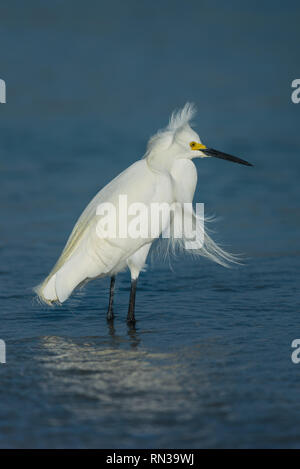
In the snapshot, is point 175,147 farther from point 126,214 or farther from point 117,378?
point 117,378

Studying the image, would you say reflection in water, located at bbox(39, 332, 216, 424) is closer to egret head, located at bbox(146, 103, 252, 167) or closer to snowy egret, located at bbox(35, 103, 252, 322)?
snowy egret, located at bbox(35, 103, 252, 322)

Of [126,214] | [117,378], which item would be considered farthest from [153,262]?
[117,378]

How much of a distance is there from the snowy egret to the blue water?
0.38m

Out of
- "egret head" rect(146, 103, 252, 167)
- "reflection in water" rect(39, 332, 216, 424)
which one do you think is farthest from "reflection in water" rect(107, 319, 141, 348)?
"egret head" rect(146, 103, 252, 167)

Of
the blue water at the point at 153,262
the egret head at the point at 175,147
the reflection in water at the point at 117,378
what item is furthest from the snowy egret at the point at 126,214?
the reflection in water at the point at 117,378

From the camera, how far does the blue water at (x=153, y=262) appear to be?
3.95 metres

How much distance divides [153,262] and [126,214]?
1960mm

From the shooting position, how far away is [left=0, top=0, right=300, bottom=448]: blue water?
3.95 meters

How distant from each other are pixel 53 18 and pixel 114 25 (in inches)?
74.1

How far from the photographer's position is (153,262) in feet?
25.0

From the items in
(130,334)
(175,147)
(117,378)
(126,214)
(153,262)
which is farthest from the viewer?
(153,262)

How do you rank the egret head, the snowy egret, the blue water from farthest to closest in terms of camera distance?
1. the egret head
2. the snowy egret
3. the blue water

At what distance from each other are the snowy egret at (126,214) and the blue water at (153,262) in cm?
38

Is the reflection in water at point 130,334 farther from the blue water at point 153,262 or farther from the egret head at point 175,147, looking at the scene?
the egret head at point 175,147
